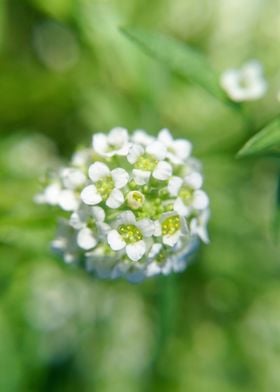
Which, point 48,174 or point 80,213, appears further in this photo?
point 48,174

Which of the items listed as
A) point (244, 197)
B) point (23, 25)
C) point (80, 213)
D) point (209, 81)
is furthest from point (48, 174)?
point (23, 25)

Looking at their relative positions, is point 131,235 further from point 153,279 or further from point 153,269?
point 153,279

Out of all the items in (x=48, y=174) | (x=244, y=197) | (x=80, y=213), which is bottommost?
(x=80, y=213)

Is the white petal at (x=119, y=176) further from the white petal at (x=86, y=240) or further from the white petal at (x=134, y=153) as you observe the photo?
the white petal at (x=86, y=240)

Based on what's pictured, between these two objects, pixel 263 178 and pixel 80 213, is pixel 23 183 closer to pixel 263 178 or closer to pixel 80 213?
pixel 80 213

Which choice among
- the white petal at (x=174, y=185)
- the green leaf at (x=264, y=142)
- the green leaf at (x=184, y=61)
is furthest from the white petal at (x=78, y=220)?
the green leaf at (x=184, y=61)

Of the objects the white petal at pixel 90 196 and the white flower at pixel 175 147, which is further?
the white flower at pixel 175 147

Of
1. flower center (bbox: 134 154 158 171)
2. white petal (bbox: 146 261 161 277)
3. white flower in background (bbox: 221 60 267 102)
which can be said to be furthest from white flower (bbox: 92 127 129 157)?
white flower in background (bbox: 221 60 267 102)

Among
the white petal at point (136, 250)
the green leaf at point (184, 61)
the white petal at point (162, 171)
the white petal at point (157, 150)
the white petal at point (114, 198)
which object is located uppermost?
the green leaf at point (184, 61)
